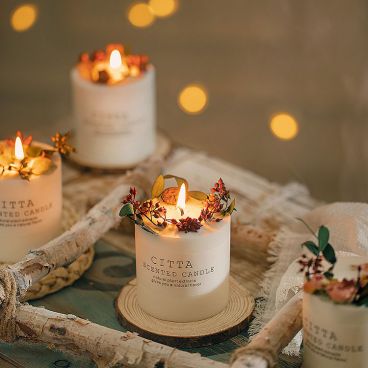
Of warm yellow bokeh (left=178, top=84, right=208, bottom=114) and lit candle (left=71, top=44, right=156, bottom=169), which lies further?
warm yellow bokeh (left=178, top=84, right=208, bottom=114)

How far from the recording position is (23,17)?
220 cm

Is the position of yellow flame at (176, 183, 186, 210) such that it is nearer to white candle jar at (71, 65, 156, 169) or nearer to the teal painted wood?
the teal painted wood

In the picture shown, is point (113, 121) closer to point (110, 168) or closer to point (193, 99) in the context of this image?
point (110, 168)

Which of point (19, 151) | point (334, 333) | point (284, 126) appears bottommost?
point (284, 126)

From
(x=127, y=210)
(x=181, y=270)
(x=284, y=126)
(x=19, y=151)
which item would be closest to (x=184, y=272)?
(x=181, y=270)

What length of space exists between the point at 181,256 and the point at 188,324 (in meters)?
0.10

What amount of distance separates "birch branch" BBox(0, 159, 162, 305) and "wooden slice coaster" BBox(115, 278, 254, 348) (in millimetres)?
94

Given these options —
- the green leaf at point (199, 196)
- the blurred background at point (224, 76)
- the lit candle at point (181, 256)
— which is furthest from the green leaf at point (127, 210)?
the blurred background at point (224, 76)

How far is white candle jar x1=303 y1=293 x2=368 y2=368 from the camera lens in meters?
0.99

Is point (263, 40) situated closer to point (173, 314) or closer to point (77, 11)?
point (77, 11)

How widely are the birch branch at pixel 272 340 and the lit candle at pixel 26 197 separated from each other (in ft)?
1.28

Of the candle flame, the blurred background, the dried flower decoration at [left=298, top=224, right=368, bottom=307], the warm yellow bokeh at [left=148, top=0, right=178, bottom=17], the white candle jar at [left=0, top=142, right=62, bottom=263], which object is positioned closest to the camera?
the dried flower decoration at [left=298, top=224, right=368, bottom=307]

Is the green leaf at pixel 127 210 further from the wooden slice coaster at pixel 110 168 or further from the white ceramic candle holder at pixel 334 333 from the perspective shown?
the wooden slice coaster at pixel 110 168

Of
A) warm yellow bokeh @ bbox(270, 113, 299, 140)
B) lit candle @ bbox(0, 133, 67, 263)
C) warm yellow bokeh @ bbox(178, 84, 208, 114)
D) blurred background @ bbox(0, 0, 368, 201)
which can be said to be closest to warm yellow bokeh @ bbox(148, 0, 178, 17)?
blurred background @ bbox(0, 0, 368, 201)
